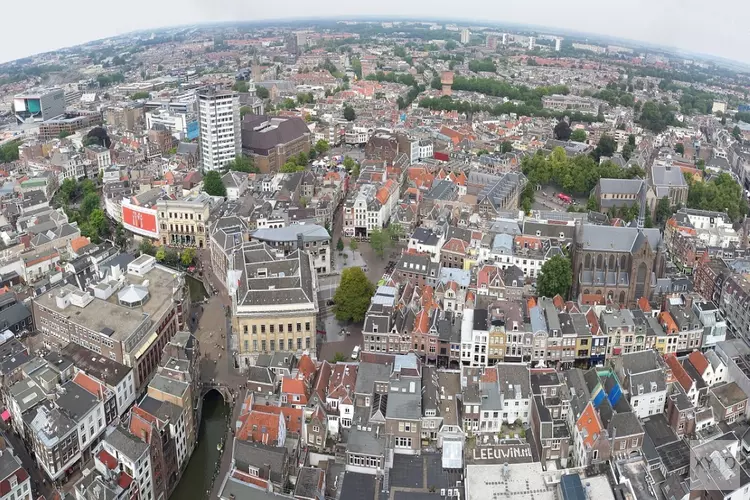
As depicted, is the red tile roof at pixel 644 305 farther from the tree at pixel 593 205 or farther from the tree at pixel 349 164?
the tree at pixel 349 164

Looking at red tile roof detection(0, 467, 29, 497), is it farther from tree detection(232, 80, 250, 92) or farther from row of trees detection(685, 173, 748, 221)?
tree detection(232, 80, 250, 92)

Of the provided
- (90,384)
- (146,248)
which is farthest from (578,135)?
(90,384)

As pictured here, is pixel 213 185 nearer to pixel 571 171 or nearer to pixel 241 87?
pixel 571 171

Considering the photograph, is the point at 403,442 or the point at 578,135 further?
the point at 578,135

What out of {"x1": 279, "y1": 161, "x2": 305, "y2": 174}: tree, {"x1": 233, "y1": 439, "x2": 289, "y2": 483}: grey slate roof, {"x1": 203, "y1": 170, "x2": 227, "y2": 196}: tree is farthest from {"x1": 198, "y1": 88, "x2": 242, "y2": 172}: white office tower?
{"x1": 233, "y1": 439, "x2": 289, "y2": 483}: grey slate roof

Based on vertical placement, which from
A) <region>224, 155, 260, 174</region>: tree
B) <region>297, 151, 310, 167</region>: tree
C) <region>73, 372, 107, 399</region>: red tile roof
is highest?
<region>73, 372, 107, 399</region>: red tile roof

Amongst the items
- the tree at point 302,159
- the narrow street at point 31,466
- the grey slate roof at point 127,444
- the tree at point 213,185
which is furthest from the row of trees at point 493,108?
the grey slate roof at point 127,444

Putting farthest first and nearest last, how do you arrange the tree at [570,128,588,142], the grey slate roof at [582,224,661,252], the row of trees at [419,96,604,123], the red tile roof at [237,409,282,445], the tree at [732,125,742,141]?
1. the row of trees at [419,96,604,123]
2. the tree at [732,125,742,141]
3. the tree at [570,128,588,142]
4. the grey slate roof at [582,224,661,252]
5. the red tile roof at [237,409,282,445]
